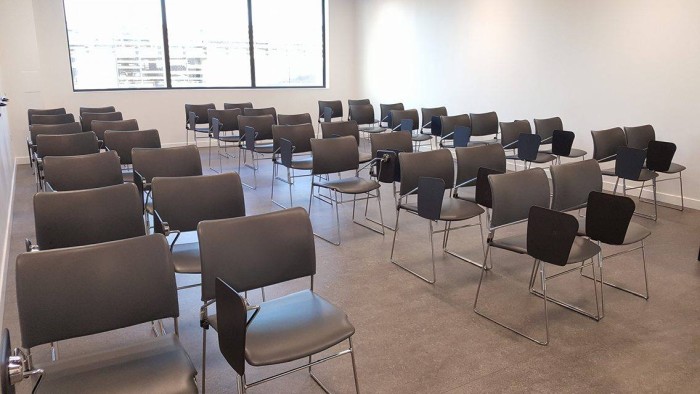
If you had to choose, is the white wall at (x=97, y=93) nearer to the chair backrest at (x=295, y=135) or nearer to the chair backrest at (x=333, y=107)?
the chair backrest at (x=333, y=107)

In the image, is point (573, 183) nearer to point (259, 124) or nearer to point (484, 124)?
point (484, 124)

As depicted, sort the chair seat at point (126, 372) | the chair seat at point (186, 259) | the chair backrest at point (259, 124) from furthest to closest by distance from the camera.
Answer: the chair backrest at point (259, 124), the chair seat at point (186, 259), the chair seat at point (126, 372)

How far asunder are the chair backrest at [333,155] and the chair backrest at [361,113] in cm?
374

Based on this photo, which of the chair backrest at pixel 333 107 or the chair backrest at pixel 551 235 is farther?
the chair backrest at pixel 333 107

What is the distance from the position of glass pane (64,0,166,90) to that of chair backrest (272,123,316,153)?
16.3 ft

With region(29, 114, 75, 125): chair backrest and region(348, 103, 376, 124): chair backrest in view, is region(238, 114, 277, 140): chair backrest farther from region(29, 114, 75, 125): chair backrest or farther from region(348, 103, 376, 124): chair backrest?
region(29, 114, 75, 125): chair backrest

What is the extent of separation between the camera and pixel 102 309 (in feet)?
6.43

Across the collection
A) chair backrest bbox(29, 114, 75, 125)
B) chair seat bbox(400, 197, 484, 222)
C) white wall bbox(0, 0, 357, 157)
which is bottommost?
chair seat bbox(400, 197, 484, 222)

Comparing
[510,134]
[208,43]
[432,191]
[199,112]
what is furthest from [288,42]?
[432,191]

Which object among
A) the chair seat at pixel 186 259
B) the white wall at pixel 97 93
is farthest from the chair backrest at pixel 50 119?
the chair seat at pixel 186 259

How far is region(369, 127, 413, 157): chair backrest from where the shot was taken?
5.00m

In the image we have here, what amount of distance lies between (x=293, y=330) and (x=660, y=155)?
4584mm

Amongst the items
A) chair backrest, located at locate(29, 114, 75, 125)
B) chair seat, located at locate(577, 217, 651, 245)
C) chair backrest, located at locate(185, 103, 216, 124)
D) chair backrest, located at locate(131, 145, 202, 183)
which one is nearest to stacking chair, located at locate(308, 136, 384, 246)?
chair backrest, located at locate(131, 145, 202, 183)

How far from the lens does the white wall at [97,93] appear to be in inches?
319
